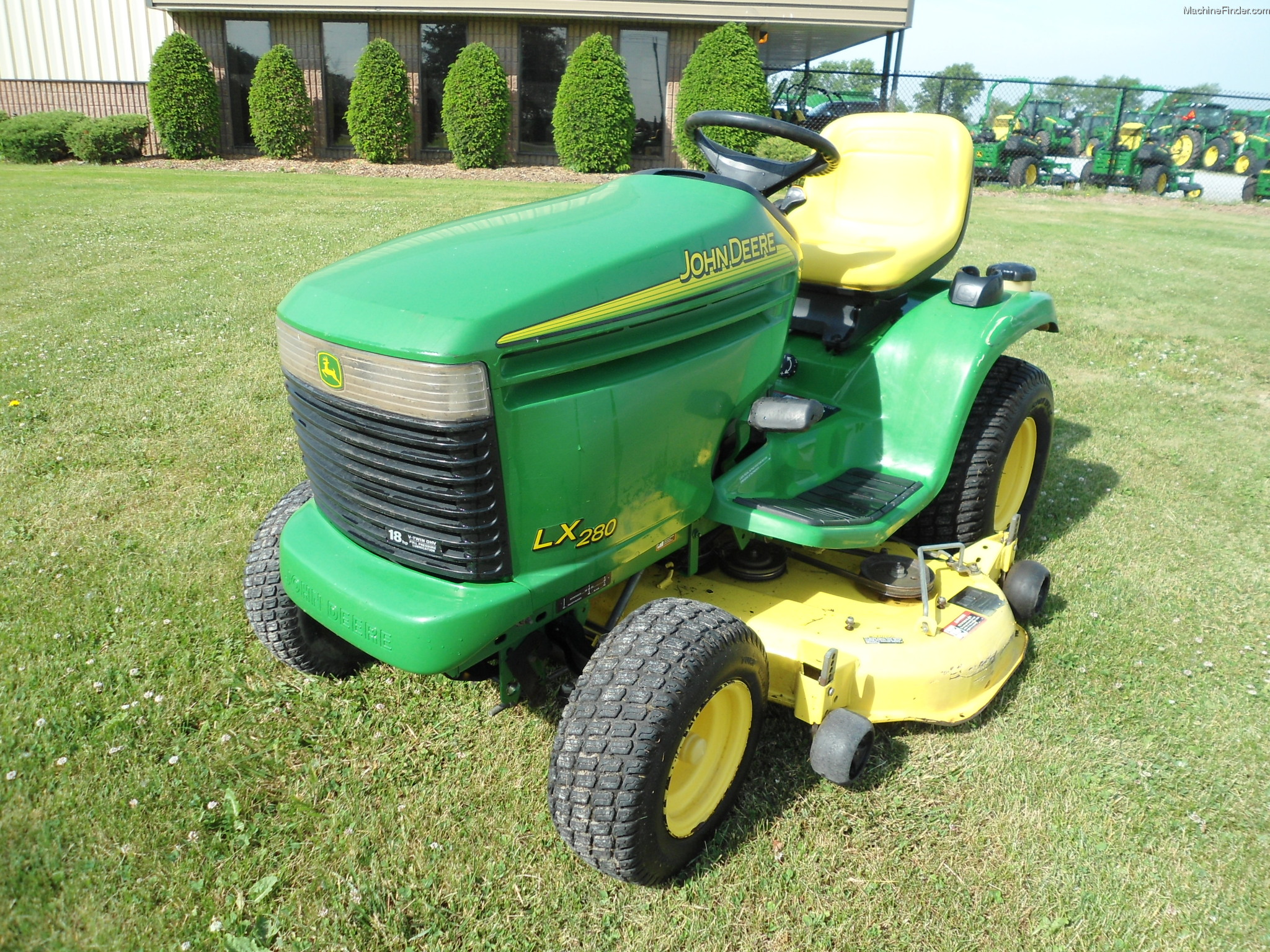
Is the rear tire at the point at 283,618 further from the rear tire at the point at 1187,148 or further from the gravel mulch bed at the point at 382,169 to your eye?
the rear tire at the point at 1187,148

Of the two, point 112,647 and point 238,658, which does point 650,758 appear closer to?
point 238,658

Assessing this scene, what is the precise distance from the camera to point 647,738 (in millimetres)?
2027

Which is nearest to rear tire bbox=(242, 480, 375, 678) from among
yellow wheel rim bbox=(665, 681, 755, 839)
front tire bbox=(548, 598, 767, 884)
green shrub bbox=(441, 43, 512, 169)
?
front tire bbox=(548, 598, 767, 884)

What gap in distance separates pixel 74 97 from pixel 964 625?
71.2 ft

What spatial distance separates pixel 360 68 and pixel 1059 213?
11688 millimetres

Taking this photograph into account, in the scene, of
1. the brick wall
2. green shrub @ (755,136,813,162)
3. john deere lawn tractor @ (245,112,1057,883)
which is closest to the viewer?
john deere lawn tractor @ (245,112,1057,883)

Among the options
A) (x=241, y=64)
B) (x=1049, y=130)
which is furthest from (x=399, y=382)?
(x=1049, y=130)

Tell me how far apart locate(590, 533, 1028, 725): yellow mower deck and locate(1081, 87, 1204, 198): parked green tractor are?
61.9 feet

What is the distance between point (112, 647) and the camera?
2.94 m

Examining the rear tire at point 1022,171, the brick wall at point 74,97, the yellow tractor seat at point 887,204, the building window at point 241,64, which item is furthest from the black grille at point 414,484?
the brick wall at point 74,97

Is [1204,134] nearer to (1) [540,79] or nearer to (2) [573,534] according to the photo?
(1) [540,79]

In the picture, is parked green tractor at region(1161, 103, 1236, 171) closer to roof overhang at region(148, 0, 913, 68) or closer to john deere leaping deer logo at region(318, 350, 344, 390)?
roof overhang at region(148, 0, 913, 68)

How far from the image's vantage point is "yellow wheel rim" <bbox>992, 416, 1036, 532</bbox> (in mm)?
3824

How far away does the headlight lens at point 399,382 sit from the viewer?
1.91 meters
